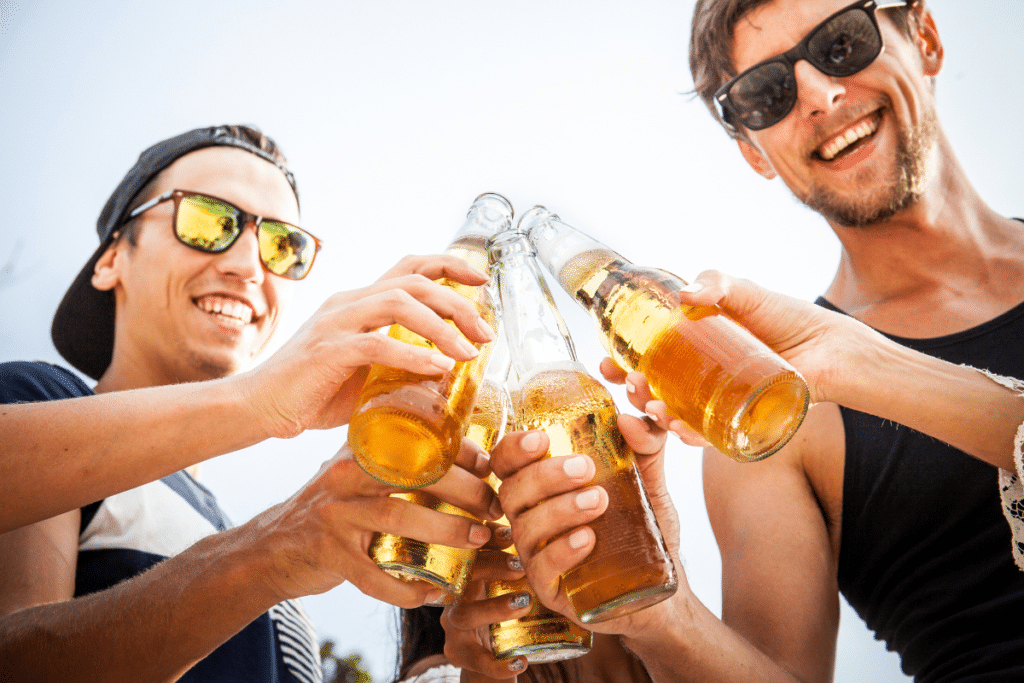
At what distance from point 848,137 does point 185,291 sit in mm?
3012

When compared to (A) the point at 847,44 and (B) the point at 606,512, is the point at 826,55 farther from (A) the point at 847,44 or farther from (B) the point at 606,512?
(B) the point at 606,512

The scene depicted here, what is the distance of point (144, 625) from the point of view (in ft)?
5.23

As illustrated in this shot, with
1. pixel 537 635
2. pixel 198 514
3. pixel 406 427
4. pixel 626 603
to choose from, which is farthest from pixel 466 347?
pixel 198 514

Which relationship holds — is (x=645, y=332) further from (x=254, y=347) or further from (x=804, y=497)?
(x=254, y=347)

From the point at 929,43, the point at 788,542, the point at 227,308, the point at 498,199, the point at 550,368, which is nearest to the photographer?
the point at 550,368

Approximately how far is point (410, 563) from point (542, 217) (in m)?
0.95

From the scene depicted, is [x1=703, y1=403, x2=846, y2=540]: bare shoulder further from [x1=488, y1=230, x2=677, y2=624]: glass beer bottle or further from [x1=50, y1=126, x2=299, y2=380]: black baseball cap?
[x1=50, y1=126, x2=299, y2=380]: black baseball cap

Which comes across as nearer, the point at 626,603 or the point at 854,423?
the point at 626,603

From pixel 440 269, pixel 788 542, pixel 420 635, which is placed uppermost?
pixel 440 269

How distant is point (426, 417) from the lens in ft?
3.32

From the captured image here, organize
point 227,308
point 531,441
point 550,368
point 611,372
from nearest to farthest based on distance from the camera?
point 531,441, point 550,368, point 611,372, point 227,308

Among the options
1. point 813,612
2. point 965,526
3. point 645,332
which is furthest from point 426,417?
point 965,526

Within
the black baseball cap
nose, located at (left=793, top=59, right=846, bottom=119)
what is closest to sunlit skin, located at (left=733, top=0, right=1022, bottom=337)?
nose, located at (left=793, top=59, right=846, bottom=119)

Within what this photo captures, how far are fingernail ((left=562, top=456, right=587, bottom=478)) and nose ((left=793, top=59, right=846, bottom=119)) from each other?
203 cm
